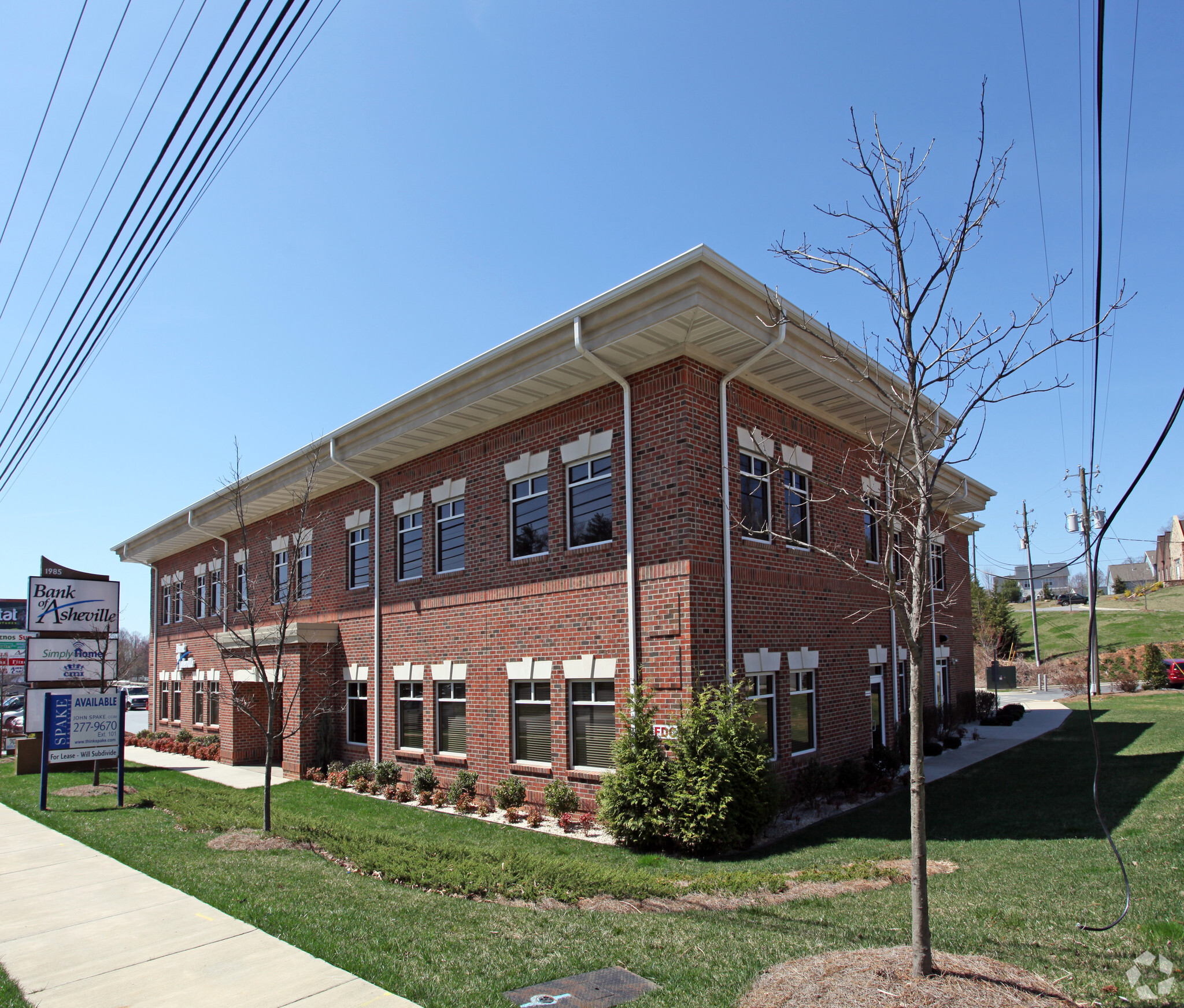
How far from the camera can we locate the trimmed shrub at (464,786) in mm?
15273

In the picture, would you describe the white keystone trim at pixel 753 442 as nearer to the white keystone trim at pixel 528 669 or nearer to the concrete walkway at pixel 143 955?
the white keystone trim at pixel 528 669

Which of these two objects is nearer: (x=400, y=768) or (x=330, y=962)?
(x=330, y=962)

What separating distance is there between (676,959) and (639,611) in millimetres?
6664

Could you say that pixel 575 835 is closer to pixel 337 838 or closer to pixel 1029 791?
pixel 337 838

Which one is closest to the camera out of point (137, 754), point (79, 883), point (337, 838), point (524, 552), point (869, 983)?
point (869, 983)

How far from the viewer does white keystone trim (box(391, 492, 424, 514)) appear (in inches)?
712

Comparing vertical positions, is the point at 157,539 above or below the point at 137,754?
above

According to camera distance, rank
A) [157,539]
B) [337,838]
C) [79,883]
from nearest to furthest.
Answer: [79,883], [337,838], [157,539]

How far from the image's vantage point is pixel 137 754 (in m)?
27.3

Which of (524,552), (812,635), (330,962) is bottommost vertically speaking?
(330,962)

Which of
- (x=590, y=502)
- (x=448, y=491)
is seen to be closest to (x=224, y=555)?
(x=448, y=491)

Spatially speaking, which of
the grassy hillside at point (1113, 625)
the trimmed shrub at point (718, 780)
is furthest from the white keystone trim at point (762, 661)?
the grassy hillside at point (1113, 625)

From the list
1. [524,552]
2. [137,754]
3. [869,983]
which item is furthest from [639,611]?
[137,754]

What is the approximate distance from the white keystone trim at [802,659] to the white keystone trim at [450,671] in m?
6.30
